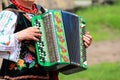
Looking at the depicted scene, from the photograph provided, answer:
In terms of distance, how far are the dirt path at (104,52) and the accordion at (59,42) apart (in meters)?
6.09

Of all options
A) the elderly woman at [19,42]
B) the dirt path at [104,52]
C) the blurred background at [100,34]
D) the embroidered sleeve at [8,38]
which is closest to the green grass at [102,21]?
the blurred background at [100,34]

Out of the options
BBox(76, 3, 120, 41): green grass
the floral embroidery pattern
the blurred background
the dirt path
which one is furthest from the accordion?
BBox(76, 3, 120, 41): green grass

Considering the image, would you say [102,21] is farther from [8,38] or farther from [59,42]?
[8,38]

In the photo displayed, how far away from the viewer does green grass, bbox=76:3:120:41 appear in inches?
612

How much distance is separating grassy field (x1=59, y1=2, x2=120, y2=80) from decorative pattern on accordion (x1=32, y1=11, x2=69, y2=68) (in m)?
3.61

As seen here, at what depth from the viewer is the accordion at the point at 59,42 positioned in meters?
5.77

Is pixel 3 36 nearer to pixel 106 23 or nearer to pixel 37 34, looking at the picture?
pixel 37 34

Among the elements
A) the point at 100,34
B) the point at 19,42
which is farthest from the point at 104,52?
the point at 19,42

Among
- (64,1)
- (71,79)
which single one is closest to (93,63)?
(71,79)

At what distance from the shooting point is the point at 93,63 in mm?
12109

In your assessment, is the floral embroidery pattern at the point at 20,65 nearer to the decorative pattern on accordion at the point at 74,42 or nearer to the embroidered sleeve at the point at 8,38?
the embroidered sleeve at the point at 8,38

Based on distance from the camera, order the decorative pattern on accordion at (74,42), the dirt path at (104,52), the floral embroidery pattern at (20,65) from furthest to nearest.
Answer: the dirt path at (104,52) → the decorative pattern on accordion at (74,42) → the floral embroidery pattern at (20,65)

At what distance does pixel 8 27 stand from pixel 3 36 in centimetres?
10

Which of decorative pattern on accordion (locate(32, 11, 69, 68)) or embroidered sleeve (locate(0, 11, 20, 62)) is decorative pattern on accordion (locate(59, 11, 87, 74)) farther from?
embroidered sleeve (locate(0, 11, 20, 62))
